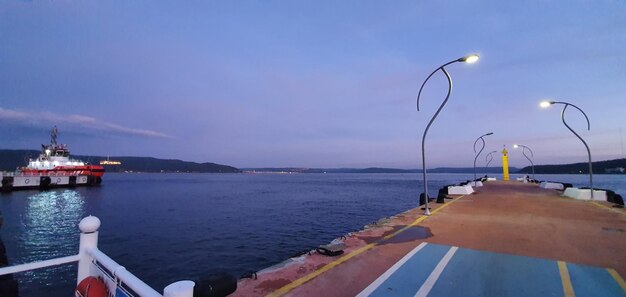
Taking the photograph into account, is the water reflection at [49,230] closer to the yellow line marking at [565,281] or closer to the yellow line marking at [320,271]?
the yellow line marking at [320,271]

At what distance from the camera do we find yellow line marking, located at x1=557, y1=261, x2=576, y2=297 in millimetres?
5168

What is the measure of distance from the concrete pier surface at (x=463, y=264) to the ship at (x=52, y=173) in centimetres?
7915

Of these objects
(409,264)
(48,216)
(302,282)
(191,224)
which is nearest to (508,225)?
(409,264)

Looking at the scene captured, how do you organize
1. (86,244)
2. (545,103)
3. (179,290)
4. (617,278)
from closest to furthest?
(179,290)
(86,244)
(617,278)
(545,103)

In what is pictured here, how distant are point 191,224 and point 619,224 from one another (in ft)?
89.4

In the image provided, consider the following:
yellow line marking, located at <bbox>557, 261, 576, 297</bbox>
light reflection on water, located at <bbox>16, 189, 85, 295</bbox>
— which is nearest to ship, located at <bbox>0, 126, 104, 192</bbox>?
light reflection on water, located at <bbox>16, 189, 85, 295</bbox>

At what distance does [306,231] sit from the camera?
22.4 m

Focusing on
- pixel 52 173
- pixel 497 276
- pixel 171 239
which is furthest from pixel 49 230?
pixel 52 173

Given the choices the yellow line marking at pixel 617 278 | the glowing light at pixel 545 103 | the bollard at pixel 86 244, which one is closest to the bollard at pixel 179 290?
the bollard at pixel 86 244

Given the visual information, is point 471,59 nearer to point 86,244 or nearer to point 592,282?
point 592,282

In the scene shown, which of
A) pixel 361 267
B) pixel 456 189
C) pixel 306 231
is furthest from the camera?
pixel 456 189

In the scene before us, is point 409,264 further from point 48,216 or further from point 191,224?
point 48,216

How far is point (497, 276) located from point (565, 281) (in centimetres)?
122

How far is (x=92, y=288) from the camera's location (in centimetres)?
348
